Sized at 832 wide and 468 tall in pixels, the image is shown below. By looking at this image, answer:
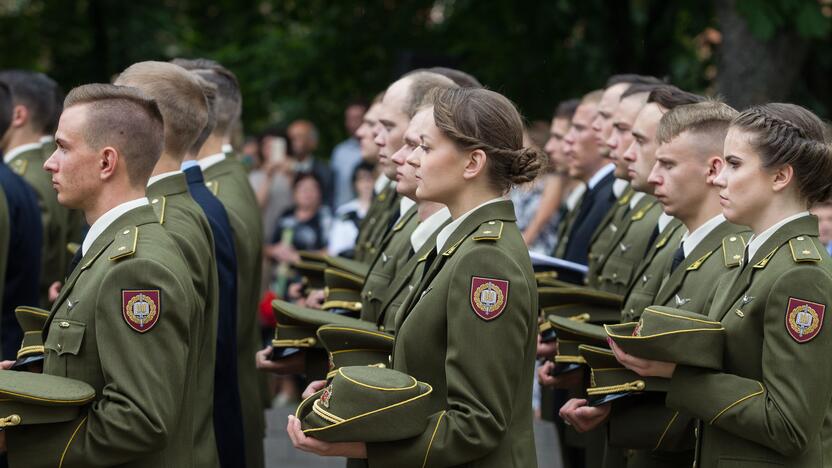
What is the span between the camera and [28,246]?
6.41 m

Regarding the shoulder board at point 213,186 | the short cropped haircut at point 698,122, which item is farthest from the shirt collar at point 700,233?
the shoulder board at point 213,186

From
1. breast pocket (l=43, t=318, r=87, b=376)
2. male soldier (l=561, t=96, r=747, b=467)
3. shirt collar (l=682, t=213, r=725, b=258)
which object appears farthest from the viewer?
shirt collar (l=682, t=213, r=725, b=258)

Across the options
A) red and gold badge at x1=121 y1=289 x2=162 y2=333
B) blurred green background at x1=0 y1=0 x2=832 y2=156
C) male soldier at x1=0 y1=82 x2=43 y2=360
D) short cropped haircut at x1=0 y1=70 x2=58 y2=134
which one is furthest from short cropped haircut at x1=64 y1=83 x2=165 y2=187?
blurred green background at x1=0 y1=0 x2=832 y2=156

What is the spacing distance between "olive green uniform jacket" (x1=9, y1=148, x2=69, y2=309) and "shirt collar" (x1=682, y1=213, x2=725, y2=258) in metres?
3.80

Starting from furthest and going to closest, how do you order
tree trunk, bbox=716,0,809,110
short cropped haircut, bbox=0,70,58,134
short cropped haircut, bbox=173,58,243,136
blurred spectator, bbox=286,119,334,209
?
blurred spectator, bbox=286,119,334,209 → tree trunk, bbox=716,0,809,110 → short cropped haircut, bbox=0,70,58,134 → short cropped haircut, bbox=173,58,243,136

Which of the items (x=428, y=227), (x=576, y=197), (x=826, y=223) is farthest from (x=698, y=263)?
(x=826, y=223)

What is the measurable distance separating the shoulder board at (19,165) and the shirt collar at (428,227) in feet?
10.4

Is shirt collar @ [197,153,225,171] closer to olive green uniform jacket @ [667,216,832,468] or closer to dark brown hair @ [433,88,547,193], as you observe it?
Result: dark brown hair @ [433,88,547,193]

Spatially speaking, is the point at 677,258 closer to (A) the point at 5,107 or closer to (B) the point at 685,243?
(B) the point at 685,243

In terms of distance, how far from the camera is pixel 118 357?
3559 millimetres

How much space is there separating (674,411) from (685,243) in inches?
32.5

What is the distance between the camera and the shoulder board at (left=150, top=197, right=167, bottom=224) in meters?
4.27

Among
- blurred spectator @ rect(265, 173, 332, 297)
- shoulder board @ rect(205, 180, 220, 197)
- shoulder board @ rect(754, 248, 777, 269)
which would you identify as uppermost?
shoulder board @ rect(205, 180, 220, 197)

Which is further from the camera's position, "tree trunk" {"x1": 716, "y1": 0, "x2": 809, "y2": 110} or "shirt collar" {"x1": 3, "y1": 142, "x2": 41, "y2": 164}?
"tree trunk" {"x1": 716, "y1": 0, "x2": 809, "y2": 110}
